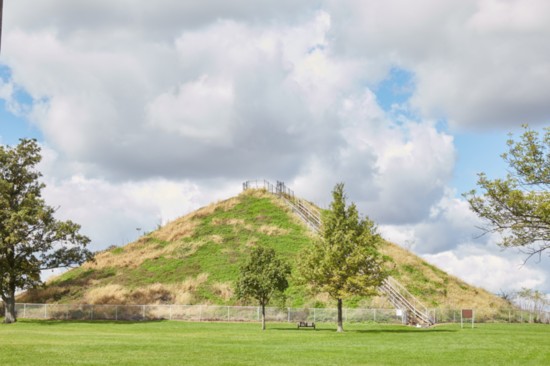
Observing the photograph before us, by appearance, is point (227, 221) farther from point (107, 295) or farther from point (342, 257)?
point (342, 257)

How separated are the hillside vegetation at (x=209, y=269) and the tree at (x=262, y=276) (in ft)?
36.1

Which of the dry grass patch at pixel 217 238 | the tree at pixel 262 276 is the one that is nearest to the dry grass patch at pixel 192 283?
the dry grass patch at pixel 217 238

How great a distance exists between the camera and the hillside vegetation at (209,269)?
73.9m

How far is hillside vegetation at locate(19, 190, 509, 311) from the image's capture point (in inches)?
2911

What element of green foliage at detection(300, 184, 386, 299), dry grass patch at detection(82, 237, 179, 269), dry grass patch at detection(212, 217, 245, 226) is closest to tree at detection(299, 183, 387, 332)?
green foliage at detection(300, 184, 386, 299)

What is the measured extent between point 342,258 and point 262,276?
8018 millimetres

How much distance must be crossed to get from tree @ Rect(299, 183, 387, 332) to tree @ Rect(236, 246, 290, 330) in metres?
3.32

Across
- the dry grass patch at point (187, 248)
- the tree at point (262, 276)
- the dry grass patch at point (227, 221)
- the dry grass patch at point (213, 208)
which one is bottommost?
the tree at point (262, 276)

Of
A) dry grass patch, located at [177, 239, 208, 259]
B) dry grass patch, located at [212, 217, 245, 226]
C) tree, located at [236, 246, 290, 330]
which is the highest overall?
dry grass patch, located at [212, 217, 245, 226]

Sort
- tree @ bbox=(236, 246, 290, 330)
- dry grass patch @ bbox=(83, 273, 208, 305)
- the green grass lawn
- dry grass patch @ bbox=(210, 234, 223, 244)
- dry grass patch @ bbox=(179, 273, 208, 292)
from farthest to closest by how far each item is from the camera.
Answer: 1. dry grass patch @ bbox=(210, 234, 223, 244)
2. dry grass patch @ bbox=(179, 273, 208, 292)
3. dry grass patch @ bbox=(83, 273, 208, 305)
4. tree @ bbox=(236, 246, 290, 330)
5. the green grass lawn

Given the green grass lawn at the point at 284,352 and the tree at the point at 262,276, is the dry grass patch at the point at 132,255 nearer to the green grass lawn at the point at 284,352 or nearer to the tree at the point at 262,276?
the tree at the point at 262,276

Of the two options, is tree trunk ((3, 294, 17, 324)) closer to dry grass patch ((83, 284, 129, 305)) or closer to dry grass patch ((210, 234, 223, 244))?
dry grass patch ((83, 284, 129, 305))

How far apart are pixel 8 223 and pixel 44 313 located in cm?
1249

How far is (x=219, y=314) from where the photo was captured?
66.0 metres
